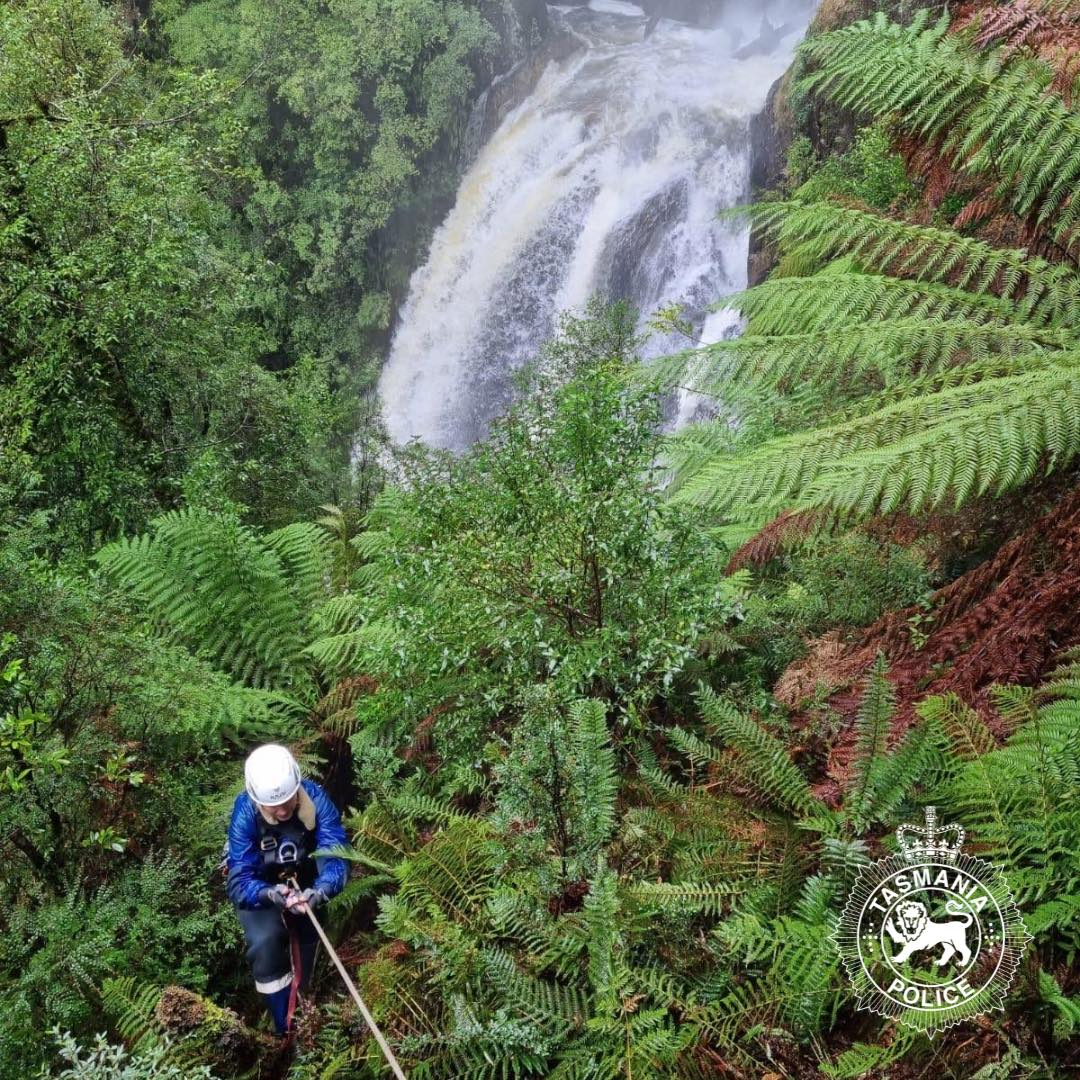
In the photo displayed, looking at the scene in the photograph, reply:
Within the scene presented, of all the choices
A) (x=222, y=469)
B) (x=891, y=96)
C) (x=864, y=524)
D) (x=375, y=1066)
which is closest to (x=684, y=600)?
(x=864, y=524)

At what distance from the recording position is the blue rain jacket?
3.21 metres

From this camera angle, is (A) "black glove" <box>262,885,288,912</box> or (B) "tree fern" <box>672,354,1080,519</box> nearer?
(B) "tree fern" <box>672,354,1080,519</box>

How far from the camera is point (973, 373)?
9.87 feet

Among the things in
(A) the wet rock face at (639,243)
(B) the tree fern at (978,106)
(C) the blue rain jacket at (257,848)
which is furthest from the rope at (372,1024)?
(A) the wet rock face at (639,243)

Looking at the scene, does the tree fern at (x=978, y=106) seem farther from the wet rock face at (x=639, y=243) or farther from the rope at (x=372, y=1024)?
the wet rock face at (x=639, y=243)

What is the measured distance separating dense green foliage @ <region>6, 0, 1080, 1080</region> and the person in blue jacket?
15 centimetres

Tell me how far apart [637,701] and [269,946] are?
1.68 meters

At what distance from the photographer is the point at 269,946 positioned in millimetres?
3250

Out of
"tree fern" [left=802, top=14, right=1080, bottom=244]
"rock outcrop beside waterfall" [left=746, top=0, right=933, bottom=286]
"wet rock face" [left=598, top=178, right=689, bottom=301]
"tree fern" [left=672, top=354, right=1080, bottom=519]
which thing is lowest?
"wet rock face" [left=598, top=178, right=689, bottom=301]

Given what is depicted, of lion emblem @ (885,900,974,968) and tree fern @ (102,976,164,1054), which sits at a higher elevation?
lion emblem @ (885,900,974,968)

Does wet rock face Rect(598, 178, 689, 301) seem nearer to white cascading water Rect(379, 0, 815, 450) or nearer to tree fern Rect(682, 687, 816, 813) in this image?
white cascading water Rect(379, 0, 815, 450)

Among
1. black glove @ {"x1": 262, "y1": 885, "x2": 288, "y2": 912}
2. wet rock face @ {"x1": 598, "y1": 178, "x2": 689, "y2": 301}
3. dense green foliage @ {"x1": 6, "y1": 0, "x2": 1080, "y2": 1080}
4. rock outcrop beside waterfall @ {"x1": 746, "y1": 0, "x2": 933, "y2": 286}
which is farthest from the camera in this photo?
wet rock face @ {"x1": 598, "y1": 178, "x2": 689, "y2": 301}

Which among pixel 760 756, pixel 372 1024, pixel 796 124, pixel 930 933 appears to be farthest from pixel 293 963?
pixel 796 124

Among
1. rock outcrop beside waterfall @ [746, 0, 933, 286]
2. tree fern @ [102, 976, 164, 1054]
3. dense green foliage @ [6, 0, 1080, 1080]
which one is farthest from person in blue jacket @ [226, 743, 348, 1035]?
rock outcrop beside waterfall @ [746, 0, 933, 286]
